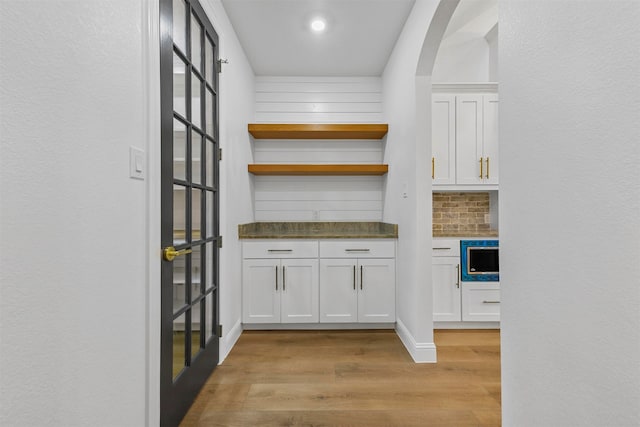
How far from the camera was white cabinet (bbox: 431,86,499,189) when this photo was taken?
3213 millimetres

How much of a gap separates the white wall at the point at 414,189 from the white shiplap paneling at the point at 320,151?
868 millimetres

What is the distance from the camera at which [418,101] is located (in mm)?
2430

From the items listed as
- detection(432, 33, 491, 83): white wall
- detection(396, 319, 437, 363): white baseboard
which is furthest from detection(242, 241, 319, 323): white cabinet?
detection(432, 33, 491, 83): white wall

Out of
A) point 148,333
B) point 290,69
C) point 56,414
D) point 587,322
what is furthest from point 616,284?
point 290,69

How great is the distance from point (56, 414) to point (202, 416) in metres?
1.03

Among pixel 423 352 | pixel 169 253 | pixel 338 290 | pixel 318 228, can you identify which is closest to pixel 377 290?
pixel 338 290

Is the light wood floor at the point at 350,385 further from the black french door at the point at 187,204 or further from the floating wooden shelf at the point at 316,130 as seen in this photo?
the floating wooden shelf at the point at 316,130

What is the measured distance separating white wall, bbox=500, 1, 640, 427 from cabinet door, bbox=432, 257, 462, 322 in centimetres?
182

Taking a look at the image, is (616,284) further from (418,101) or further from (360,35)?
(360,35)

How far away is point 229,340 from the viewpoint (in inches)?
103

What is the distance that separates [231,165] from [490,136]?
242 cm

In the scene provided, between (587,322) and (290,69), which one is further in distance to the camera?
(290,69)


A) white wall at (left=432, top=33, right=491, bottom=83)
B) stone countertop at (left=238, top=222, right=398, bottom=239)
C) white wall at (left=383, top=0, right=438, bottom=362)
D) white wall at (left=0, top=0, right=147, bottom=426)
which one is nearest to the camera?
white wall at (left=0, top=0, right=147, bottom=426)

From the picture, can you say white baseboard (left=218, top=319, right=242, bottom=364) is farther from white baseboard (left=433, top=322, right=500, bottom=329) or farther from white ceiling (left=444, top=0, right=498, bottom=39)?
white ceiling (left=444, top=0, right=498, bottom=39)
